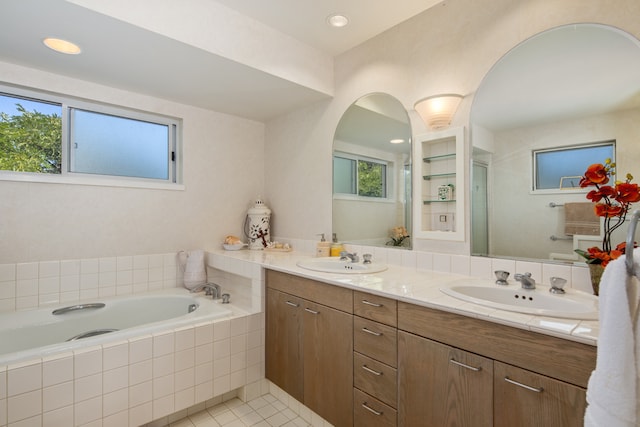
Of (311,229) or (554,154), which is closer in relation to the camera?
(554,154)

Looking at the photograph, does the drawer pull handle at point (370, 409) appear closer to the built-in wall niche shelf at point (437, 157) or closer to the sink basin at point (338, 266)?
the sink basin at point (338, 266)

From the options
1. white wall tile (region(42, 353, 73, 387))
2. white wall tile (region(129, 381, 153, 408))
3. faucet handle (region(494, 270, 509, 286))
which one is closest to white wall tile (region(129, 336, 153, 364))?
white wall tile (region(129, 381, 153, 408))

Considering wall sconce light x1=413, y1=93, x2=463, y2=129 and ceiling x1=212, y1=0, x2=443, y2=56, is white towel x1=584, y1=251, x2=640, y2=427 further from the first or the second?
ceiling x1=212, y1=0, x2=443, y2=56

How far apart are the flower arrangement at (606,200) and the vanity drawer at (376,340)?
0.88 metres

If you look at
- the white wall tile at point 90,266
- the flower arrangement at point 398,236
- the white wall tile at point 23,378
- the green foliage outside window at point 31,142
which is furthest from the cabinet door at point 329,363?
the green foliage outside window at point 31,142

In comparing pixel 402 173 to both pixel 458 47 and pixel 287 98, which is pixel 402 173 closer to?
pixel 458 47

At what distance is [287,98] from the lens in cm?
263

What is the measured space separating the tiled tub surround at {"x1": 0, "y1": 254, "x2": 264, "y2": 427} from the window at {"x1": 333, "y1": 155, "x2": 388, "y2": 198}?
0.93m

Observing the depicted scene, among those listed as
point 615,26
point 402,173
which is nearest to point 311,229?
point 402,173

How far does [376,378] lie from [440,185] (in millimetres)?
1148

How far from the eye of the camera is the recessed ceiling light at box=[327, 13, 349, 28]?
2070mm

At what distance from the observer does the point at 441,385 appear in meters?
1.24

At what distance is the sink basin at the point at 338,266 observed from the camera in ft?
6.13

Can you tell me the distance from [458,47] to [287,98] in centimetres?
134
